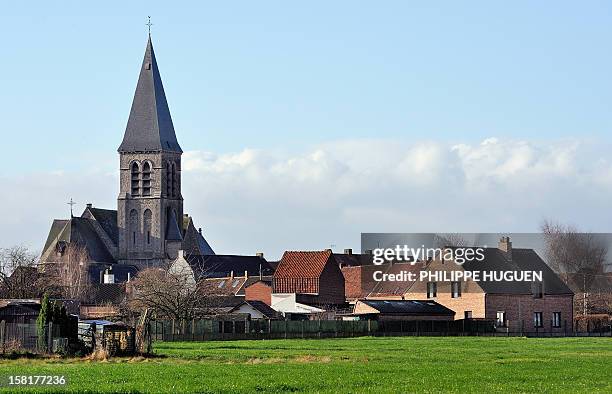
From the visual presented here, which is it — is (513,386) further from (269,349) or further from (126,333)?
(269,349)

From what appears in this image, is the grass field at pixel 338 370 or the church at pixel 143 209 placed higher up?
the church at pixel 143 209

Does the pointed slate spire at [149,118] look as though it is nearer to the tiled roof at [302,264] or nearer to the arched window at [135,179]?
the arched window at [135,179]

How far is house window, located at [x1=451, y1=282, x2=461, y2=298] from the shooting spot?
356 feet

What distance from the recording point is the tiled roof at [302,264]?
11281 centimetres

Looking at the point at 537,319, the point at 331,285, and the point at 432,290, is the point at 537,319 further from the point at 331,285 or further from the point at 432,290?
the point at 331,285

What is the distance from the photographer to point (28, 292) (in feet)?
363

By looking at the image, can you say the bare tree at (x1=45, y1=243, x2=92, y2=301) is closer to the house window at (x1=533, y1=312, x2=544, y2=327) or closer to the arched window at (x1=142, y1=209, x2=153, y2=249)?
the arched window at (x1=142, y1=209, x2=153, y2=249)

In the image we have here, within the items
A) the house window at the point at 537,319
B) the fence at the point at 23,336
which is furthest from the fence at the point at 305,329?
the fence at the point at 23,336

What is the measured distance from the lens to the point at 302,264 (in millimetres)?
114000

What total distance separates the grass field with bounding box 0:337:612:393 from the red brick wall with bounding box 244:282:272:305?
50.5 metres

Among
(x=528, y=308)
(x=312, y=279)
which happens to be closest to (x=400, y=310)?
(x=528, y=308)

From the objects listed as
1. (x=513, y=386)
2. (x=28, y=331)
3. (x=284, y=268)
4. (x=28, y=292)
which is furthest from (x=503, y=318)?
(x=513, y=386)

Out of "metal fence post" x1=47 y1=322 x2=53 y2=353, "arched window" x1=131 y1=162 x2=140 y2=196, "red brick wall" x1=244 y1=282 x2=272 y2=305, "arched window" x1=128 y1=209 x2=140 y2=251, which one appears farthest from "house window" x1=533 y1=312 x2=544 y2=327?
"arched window" x1=131 y1=162 x2=140 y2=196

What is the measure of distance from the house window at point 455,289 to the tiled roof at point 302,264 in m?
11.0
